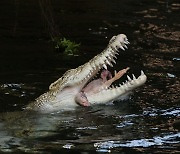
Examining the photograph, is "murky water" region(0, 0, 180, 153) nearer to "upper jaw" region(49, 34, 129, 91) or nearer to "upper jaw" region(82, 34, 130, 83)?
"upper jaw" region(49, 34, 129, 91)

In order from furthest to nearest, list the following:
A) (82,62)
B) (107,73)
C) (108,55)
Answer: (82,62) → (107,73) → (108,55)

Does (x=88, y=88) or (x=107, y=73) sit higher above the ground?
(x=107, y=73)

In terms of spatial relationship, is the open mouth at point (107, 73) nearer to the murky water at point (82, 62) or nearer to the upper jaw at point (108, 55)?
the upper jaw at point (108, 55)

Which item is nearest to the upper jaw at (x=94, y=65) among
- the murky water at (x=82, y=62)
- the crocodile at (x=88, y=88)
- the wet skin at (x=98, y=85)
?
the crocodile at (x=88, y=88)

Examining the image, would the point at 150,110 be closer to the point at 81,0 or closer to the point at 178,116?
the point at 178,116

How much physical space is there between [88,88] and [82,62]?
295cm

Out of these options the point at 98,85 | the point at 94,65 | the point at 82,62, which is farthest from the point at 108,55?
the point at 82,62

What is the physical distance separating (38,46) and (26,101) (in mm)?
3949

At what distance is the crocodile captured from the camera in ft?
25.9

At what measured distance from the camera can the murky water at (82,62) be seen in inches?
265

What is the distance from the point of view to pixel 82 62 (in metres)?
11.0

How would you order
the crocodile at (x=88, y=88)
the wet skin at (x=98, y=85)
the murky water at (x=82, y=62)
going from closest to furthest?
the murky water at (x=82, y=62) < the crocodile at (x=88, y=88) < the wet skin at (x=98, y=85)

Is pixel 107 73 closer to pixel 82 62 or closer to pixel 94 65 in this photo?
pixel 94 65

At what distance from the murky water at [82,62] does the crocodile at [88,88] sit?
0.18m
